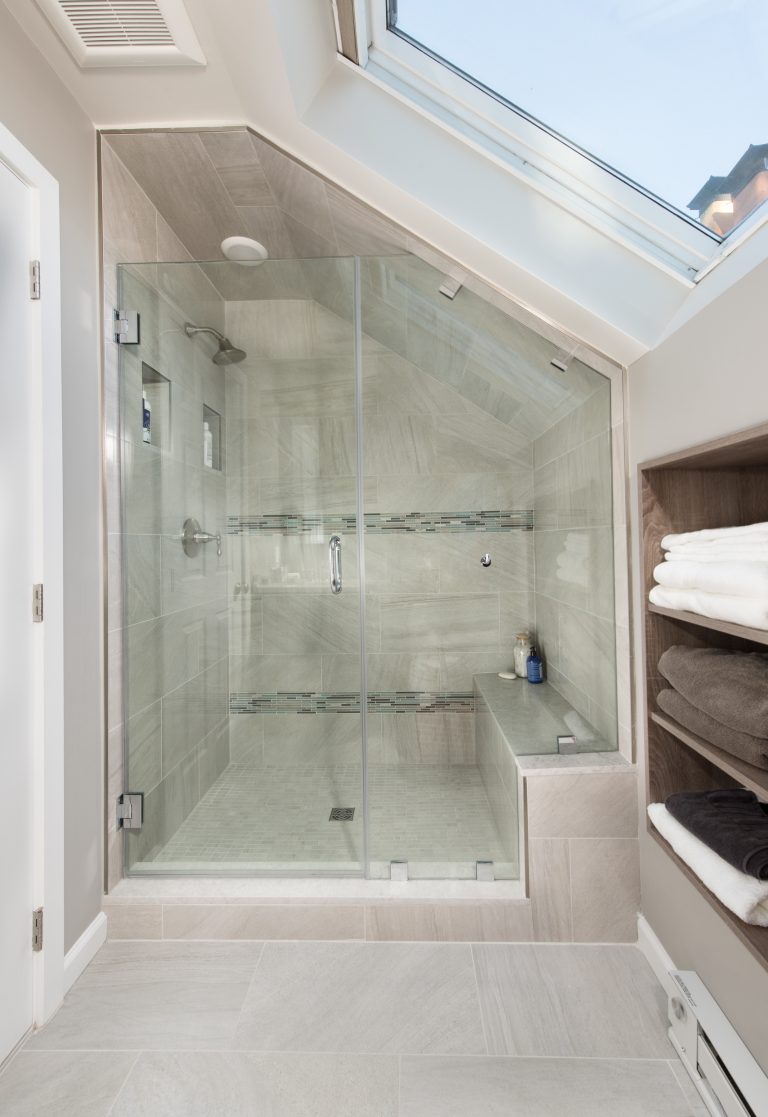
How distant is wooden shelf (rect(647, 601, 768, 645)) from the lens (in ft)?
3.35

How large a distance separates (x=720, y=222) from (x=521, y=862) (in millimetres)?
1728

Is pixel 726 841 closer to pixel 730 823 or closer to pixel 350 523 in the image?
pixel 730 823

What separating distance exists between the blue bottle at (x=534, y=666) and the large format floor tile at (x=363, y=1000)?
92 centimetres

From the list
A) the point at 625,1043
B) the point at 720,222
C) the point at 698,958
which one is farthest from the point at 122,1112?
the point at 720,222

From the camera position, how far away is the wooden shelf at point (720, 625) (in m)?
1.02

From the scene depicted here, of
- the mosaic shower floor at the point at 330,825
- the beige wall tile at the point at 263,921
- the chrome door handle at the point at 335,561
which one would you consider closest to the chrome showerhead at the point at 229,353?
the chrome door handle at the point at 335,561

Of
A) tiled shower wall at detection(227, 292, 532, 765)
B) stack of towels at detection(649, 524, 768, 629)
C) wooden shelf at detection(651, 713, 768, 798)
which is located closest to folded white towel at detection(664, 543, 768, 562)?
stack of towels at detection(649, 524, 768, 629)

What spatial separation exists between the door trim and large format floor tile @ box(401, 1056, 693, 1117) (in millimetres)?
457

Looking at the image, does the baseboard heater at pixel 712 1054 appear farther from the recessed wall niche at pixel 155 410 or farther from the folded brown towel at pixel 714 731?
the recessed wall niche at pixel 155 410

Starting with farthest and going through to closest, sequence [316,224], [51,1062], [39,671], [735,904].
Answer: [316,224] → [39,671] → [51,1062] → [735,904]

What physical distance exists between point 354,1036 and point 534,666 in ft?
4.20

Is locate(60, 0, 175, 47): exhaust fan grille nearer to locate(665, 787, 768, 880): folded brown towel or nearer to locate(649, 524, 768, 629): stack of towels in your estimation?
locate(649, 524, 768, 629): stack of towels

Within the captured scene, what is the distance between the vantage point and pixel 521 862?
175 centimetres

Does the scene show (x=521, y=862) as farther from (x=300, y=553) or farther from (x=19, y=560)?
(x=19, y=560)
